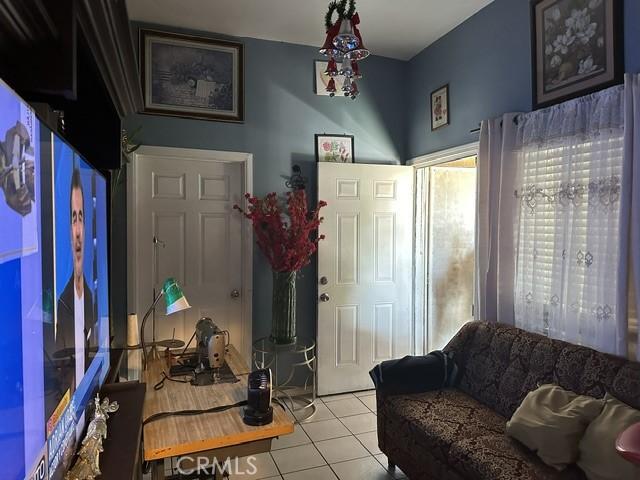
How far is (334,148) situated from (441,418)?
2.35 metres

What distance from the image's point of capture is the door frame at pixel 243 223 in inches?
126

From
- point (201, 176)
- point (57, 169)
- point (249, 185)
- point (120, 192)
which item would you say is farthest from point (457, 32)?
Answer: point (57, 169)

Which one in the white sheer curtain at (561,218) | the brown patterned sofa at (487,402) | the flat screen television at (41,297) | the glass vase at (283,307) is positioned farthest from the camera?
the glass vase at (283,307)

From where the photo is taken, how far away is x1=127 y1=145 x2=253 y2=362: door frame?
321 centimetres

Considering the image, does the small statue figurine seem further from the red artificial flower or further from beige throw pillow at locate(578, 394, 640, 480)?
the red artificial flower

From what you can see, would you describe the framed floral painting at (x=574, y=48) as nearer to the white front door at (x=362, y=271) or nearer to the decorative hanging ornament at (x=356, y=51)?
the decorative hanging ornament at (x=356, y=51)

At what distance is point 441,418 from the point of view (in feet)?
7.32

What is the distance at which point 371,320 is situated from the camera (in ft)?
12.5

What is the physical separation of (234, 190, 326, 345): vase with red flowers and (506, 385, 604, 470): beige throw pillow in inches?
69.0

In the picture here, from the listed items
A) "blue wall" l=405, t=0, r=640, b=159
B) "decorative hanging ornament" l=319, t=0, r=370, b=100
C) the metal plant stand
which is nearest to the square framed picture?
"decorative hanging ornament" l=319, t=0, r=370, b=100

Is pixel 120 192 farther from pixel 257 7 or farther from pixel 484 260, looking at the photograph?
pixel 484 260

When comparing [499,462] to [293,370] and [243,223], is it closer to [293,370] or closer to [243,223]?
[293,370]

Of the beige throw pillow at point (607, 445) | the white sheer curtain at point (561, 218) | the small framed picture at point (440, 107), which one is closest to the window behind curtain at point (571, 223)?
the white sheer curtain at point (561, 218)

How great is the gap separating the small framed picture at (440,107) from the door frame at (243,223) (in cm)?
154
